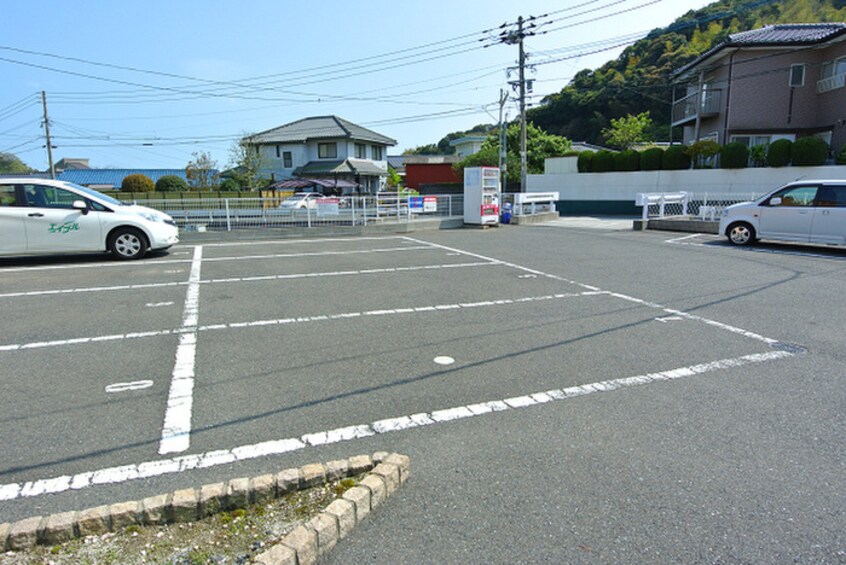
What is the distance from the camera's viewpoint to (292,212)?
53.1 ft

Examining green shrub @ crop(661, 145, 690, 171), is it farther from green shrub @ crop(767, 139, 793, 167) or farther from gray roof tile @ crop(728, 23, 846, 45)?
gray roof tile @ crop(728, 23, 846, 45)

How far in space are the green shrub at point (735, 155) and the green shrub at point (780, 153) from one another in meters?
0.86

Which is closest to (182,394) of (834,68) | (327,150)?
(834,68)

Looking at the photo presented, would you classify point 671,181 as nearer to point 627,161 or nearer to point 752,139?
point 627,161

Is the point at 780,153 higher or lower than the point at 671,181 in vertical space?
higher

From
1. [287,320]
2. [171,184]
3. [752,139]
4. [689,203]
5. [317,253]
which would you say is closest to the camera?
[287,320]

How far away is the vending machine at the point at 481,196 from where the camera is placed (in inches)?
707

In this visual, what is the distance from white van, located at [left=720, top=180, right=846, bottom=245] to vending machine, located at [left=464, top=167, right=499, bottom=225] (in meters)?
7.67

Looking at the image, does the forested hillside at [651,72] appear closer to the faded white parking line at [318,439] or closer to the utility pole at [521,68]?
the utility pole at [521,68]

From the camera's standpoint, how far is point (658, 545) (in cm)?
228

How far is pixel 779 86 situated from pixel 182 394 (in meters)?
28.3

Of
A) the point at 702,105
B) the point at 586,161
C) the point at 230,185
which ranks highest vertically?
the point at 702,105

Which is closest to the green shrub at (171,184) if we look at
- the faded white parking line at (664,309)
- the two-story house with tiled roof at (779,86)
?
the faded white parking line at (664,309)

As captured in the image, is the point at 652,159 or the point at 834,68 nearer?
the point at 834,68
